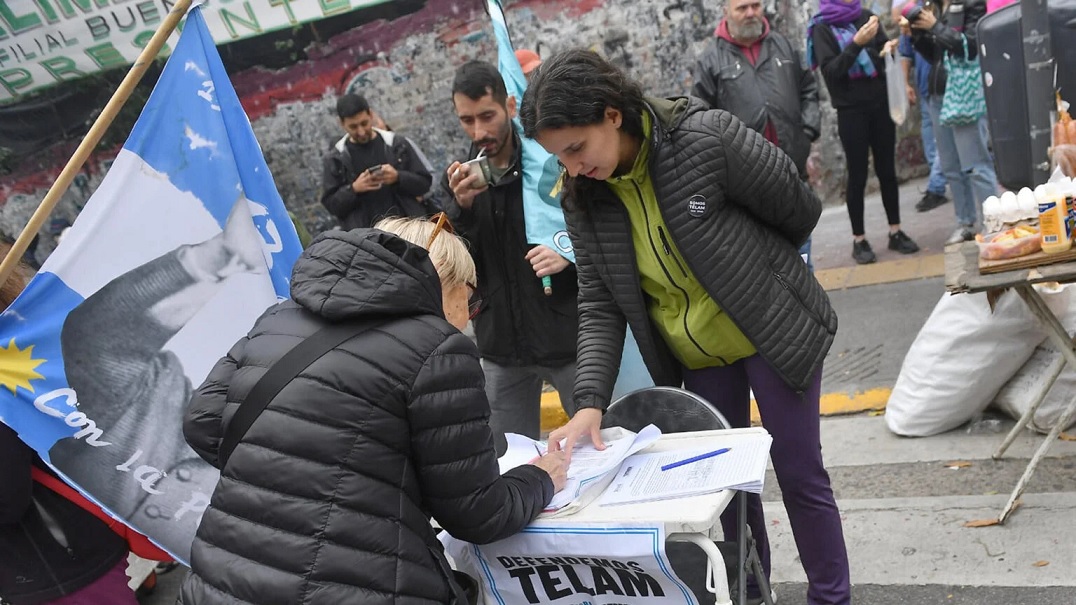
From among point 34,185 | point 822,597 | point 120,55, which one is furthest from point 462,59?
point 822,597

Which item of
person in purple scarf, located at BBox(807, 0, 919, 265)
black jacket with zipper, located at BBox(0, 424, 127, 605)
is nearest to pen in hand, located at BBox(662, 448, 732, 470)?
black jacket with zipper, located at BBox(0, 424, 127, 605)

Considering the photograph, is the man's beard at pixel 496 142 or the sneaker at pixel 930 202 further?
the sneaker at pixel 930 202

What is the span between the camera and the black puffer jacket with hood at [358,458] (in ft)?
5.63

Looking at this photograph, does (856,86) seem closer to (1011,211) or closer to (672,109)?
(1011,211)

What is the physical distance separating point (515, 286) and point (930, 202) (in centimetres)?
550

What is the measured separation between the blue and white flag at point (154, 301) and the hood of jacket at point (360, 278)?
1.25 m

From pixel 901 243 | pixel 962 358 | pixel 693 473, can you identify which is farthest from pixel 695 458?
pixel 901 243

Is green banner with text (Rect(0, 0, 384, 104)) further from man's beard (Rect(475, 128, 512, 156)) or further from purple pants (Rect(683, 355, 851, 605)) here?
purple pants (Rect(683, 355, 851, 605))

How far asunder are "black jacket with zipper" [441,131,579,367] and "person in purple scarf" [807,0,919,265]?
3.61m

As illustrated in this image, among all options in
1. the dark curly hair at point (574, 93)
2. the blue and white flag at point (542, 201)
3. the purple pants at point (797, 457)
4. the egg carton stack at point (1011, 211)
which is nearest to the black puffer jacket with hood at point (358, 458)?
the dark curly hair at point (574, 93)

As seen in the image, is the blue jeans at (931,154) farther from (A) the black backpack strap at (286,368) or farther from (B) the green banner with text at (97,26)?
(A) the black backpack strap at (286,368)

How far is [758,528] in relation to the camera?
2820 millimetres

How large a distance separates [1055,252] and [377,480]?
7.80ft

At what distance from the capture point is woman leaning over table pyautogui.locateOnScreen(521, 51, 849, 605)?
2287 millimetres
